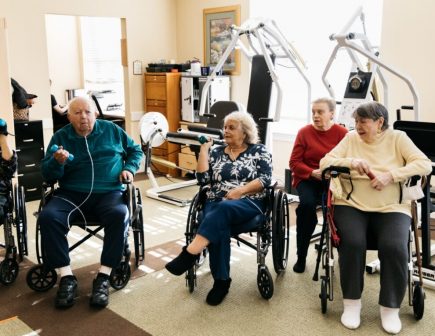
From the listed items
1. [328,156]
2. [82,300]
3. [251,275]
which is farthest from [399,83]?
[82,300]

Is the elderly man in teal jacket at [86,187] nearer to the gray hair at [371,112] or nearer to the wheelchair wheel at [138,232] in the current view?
the wheelchair wheel at [138,232]

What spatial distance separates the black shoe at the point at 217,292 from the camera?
2.70 meters

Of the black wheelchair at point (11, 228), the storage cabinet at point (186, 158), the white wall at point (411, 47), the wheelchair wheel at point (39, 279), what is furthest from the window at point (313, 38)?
the wheelchair wheel at point (39, 279)

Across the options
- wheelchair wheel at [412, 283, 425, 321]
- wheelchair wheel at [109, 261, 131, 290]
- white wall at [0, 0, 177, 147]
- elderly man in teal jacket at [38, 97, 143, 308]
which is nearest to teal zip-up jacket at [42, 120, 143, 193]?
elderly man in teal jacket at [38, 97, 143, 308]

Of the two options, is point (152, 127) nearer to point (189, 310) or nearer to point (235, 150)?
point (235, 150)

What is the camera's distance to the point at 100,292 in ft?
8.82

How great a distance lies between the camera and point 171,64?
A: 238 inches

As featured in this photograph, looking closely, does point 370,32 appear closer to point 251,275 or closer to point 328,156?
point 328,156

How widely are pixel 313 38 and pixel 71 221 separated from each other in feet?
11.5

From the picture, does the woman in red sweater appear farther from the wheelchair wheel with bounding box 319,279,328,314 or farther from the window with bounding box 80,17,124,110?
the window with bounding box 80,17,124,110

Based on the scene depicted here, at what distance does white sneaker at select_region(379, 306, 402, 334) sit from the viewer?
2.37 meters

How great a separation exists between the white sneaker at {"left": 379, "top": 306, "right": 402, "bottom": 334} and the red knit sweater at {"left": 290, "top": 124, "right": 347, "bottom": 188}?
1.00 meters

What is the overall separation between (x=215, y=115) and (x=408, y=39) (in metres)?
1.83

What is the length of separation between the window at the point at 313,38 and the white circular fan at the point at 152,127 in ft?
4.64
